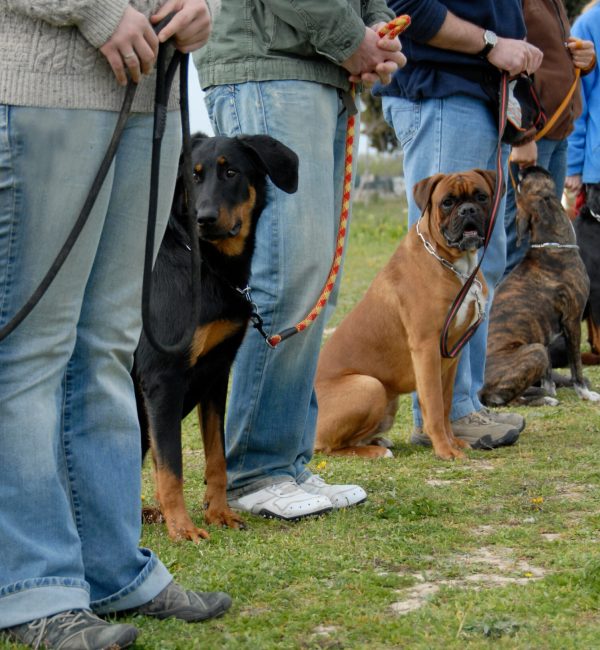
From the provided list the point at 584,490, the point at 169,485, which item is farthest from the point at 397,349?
the point at 169,485

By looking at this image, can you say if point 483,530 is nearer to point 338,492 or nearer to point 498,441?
point 338,492

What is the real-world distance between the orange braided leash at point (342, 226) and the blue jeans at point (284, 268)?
30mm

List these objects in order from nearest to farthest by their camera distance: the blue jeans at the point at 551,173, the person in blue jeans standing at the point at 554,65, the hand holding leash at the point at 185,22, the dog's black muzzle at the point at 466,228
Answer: the hand holding leash at the point at 185,22 → the dog's black muzzle at the point at 466,228 → the person in blue jeans standing at the point at 554,65 → the blue jeans at the point at 551,173

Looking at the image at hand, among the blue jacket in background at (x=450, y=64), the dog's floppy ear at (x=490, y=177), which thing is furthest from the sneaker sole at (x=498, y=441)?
the blue jacket in background at (x=450, y=64)

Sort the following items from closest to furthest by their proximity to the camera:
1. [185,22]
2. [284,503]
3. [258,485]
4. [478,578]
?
[185,22] → [478,578] → [284,503] → [258,485]

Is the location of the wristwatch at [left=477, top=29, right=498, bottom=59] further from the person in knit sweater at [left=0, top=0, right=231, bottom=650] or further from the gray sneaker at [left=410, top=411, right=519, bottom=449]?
the person in knit sweater at [left=0, top=0, right=231, bottom=650]

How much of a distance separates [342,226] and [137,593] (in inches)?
83.1

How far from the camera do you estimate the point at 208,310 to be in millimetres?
3789

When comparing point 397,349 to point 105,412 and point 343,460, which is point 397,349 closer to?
point 343,460

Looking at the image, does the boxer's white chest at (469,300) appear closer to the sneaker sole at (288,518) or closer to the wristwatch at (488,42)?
the wristwatch at (488,42)

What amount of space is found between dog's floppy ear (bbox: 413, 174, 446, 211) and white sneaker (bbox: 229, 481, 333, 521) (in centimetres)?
211

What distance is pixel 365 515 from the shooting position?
396 centimetres

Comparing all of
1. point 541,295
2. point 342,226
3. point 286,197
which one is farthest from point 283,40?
point 541,295

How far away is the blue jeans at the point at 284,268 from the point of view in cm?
394
